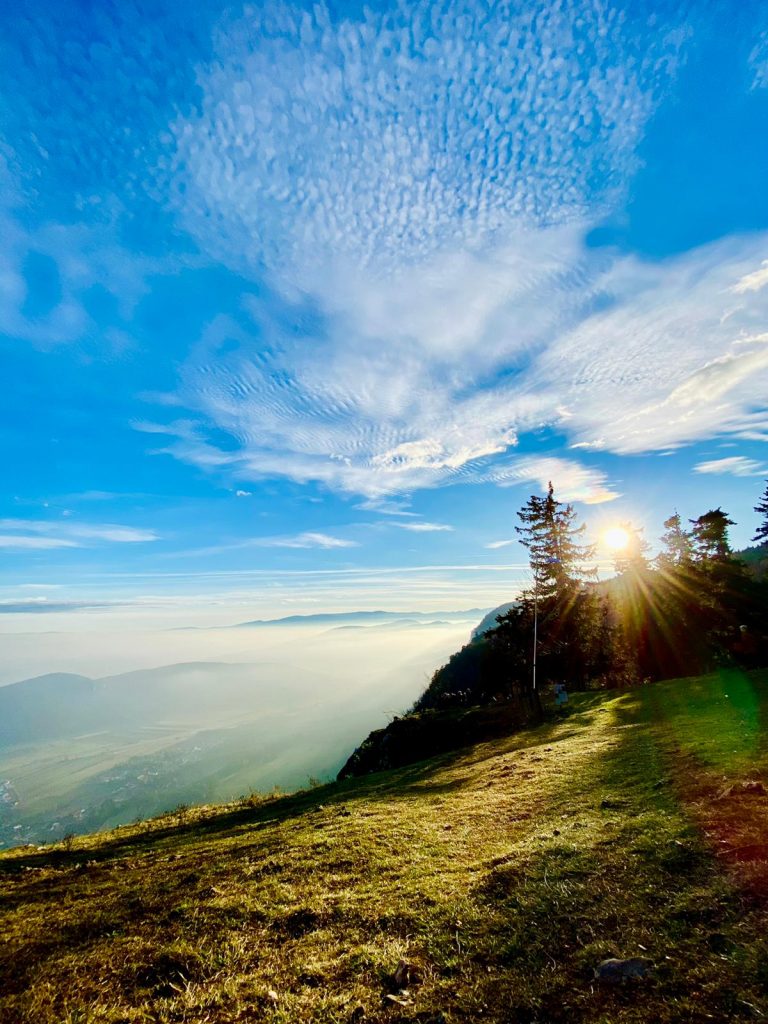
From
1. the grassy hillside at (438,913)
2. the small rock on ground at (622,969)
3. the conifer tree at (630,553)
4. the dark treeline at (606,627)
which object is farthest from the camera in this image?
the conifer tree at (630,553)

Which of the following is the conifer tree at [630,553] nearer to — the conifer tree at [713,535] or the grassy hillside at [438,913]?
the conifer tree at [713,535]

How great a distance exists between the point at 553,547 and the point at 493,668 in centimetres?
1564

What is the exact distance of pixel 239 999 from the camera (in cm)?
509

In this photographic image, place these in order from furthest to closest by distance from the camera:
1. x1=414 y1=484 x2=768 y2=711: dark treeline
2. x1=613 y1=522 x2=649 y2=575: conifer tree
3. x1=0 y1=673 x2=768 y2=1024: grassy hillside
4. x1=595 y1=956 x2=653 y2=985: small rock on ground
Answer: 1. x1=613 y1=522 x2=649 y2=575: conifer tree
2. x1=414 y1=484 x2=768 y2=711: dark treeline
3. x1=0 y1=673 x2=768 y2=1024: grassy hillside
4. x1=595 y1=956 x2=653 y2=985: small rock on ground

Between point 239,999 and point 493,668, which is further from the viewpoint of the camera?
point 493,668

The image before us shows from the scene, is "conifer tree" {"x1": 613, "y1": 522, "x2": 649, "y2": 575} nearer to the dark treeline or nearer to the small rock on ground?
the dark treeline

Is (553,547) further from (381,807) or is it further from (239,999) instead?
(239,999)

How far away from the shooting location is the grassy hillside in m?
4.65

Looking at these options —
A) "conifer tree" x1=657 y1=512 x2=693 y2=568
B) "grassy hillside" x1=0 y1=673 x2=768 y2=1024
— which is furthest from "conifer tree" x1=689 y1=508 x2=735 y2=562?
"grassy hillside" x1=0 y1=673 x2=768 y2=1024

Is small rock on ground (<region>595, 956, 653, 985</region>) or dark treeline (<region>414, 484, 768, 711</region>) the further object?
dark treeline (<region>414, 484, 768, 711</region>)

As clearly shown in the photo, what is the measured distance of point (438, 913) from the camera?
255 inches

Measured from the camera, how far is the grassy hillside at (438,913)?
183 inches

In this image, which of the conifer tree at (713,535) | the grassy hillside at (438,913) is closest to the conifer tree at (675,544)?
the conifer tree at (713,535)

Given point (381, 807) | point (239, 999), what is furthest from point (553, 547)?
point (239, 999)
